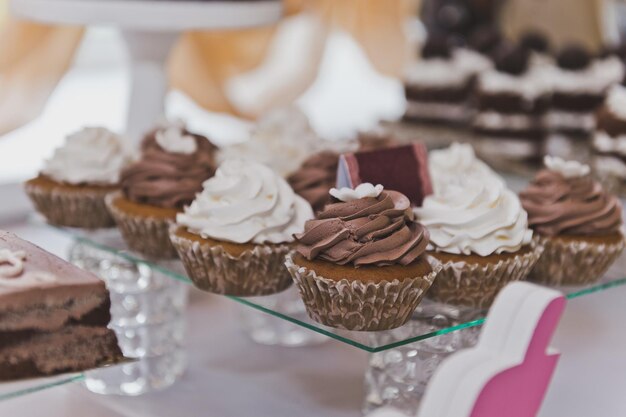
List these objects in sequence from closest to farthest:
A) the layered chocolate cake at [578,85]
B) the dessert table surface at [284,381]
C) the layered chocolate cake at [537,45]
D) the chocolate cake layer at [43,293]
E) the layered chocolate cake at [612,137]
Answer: the chocolate cake layer at [43,293]
the dessert table surface at [284,381]
the layered chocolate cake at [612,137]
the layered chocolate cake at [578,85]
the layered chocolate cake at [537,45]

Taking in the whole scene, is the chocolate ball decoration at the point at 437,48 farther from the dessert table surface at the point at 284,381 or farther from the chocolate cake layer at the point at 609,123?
the dessert table surface at the point at 284,381

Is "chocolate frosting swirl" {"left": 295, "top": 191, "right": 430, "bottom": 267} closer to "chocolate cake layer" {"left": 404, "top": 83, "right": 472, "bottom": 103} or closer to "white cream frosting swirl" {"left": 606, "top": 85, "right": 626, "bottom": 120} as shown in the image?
"white cream frosting swirl" {"left": 606, "top": 85, "right": 626, "bottom": 120}

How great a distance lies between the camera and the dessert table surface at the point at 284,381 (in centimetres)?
200

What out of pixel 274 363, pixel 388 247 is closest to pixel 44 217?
pixel 274 363

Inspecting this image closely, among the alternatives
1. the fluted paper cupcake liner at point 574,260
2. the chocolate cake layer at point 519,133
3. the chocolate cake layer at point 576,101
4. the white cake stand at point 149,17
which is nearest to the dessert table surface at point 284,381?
the fluted paper cupcake liner at point 574,260

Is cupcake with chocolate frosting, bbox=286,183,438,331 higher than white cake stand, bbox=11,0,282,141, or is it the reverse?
white cake stand, bbox=11,0,282,141

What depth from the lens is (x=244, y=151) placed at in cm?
238

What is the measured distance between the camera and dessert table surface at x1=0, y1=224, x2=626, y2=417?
2000 mm

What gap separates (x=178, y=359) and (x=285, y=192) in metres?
0.48

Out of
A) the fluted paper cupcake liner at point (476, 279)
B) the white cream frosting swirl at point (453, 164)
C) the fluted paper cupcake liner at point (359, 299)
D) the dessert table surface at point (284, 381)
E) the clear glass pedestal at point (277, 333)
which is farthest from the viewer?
the clear glass pedestal at point (277, 333)

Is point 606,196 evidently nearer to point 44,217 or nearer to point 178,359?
point 178,359

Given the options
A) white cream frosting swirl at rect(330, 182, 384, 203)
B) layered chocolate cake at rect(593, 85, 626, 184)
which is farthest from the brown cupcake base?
layered chocolate cake at rect(593, 85, 626, 184)

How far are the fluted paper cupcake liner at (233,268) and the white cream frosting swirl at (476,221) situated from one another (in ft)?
0.95

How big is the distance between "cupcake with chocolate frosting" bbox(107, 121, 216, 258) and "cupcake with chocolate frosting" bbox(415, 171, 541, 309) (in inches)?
20.6
